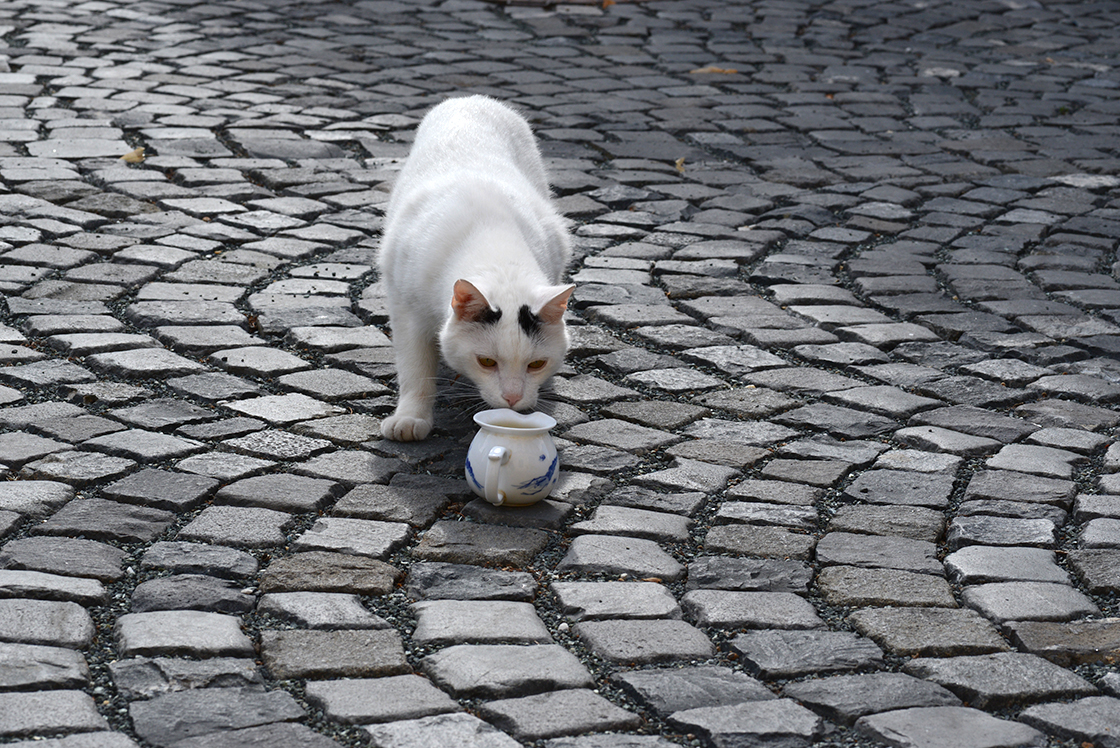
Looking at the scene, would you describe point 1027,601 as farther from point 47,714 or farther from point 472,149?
point 472,149

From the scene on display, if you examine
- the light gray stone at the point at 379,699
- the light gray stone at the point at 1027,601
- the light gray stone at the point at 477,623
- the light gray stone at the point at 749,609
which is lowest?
the light gray stone at the point at 749,609

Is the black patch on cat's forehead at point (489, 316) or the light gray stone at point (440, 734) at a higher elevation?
the black patch on cat's forehead at point (489, 316)

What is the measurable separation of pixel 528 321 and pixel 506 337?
93 mm

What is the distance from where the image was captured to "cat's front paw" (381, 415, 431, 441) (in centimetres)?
435

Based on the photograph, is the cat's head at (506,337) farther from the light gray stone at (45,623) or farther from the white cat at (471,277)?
the light gray stone at (45,623)

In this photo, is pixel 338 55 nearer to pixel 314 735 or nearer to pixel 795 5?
pixel 795 5

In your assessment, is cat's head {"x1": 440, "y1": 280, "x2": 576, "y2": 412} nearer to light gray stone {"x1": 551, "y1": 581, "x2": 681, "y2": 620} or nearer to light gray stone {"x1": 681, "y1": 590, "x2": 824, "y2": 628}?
light gray stone {"x1": 551, "y1": 581, "x2": 681, "y2": 620}

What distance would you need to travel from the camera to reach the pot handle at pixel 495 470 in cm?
377

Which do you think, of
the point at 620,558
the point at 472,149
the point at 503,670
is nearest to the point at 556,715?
the point at 503,670

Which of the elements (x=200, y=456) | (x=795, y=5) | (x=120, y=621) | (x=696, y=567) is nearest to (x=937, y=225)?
(x=696, y=567)

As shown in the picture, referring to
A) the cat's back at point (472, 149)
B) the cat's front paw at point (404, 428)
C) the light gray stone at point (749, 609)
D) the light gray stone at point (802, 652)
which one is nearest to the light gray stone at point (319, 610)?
the light gray stone at point (749, 609)

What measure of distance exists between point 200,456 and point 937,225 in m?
4.39

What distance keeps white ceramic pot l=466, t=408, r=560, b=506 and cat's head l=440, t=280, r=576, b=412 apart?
9.7 inches

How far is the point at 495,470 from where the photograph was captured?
3787 millimetres
